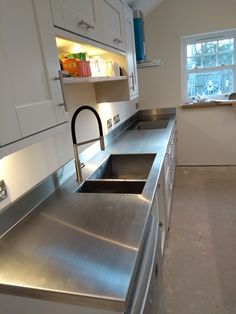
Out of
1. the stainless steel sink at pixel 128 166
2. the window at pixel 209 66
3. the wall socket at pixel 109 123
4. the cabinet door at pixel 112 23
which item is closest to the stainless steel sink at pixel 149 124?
the window at pixel 209 66

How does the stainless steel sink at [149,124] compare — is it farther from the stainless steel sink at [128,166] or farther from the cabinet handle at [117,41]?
the cabinet handle at [117,41]

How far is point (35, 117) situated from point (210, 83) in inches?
135

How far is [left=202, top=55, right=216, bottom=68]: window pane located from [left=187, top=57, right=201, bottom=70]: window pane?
72mm

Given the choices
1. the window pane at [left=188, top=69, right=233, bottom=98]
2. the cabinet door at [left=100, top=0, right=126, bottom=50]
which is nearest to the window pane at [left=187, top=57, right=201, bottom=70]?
the window pane at [left=188, top=69, right=233, bottom=98]

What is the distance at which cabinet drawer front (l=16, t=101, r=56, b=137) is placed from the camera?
752mm

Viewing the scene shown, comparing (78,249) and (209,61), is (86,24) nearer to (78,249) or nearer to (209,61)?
(78,249)

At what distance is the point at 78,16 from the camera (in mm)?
1086

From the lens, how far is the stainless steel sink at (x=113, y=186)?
1458mm

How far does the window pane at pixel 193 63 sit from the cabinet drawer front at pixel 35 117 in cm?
323

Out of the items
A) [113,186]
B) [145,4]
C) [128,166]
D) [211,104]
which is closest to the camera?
[113,186]

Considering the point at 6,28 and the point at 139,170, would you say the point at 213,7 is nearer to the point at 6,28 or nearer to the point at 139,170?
the point at 139,170

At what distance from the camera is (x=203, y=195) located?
9.80 ft

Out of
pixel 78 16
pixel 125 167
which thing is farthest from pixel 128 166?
pixel 78 16

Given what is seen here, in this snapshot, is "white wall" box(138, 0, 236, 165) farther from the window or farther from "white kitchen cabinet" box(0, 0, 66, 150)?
"white kitchen cabinet" box(0, 0, 66, 150)
